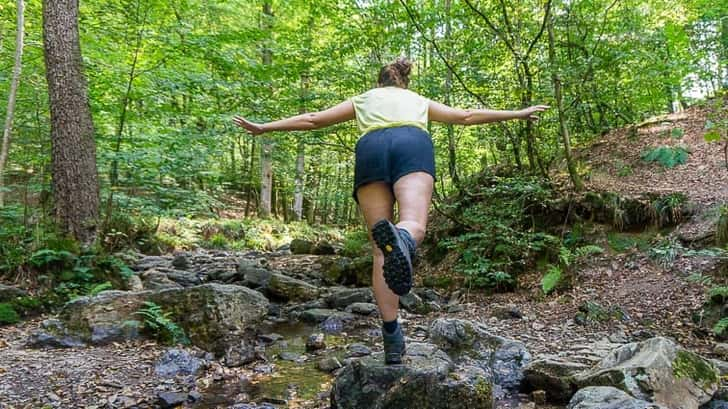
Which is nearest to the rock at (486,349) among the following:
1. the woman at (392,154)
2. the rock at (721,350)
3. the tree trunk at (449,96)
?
the woman at (392,154)

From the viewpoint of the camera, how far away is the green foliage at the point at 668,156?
29.5ft

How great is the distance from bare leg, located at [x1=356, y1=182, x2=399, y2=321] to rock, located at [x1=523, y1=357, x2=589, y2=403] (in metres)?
1.80

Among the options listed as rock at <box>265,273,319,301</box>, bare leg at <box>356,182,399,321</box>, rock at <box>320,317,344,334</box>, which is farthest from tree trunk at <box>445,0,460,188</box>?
bare leg at <box>356,182,399,321</box>

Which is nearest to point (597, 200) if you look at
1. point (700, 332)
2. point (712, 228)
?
point (712, 228)

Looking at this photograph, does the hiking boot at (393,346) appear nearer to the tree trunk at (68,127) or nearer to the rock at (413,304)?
the rock at (413,304)

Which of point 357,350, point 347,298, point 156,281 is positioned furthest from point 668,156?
point 156,281

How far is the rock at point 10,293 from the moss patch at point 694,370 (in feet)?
22.9

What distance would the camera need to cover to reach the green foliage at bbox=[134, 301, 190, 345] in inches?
195

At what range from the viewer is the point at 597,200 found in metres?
7.69

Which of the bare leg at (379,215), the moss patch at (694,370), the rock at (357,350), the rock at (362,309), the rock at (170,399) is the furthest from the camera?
the rock at (362,309)

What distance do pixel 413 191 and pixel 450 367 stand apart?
1311mm

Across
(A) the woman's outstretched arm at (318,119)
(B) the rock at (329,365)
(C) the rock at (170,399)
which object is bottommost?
(B) the rock at (329,365)

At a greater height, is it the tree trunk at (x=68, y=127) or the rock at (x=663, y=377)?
the tree trunk at (x=68, y=127)

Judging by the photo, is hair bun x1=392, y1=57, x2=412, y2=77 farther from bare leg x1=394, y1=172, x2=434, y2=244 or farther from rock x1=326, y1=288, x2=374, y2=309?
rock x1=326, y1=288, x2=374, y2=309
